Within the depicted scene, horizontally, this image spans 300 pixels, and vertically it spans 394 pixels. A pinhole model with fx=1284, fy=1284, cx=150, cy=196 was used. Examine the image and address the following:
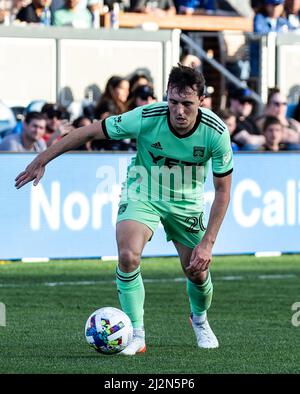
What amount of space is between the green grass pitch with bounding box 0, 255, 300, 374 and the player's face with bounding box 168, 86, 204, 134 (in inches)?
68.7

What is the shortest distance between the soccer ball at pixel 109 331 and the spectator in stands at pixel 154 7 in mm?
12177

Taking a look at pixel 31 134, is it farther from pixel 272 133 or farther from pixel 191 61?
pixel 272 133

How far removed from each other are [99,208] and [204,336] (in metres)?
6.34

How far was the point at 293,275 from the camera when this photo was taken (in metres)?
15.7

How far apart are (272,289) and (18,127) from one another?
4.47m

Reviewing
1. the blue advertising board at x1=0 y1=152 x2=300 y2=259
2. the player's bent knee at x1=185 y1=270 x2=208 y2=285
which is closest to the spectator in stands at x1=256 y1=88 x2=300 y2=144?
the blue advertising board at x1=0 y1=152 x2=300 y2=259

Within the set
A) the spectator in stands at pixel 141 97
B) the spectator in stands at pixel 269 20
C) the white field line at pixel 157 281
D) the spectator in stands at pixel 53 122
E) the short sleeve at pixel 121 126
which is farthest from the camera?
the spectator in stands at pixel 269 20

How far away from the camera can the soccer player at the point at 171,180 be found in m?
9.49

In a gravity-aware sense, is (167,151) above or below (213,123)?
below

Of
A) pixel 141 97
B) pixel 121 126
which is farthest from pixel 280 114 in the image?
pixel 121 126

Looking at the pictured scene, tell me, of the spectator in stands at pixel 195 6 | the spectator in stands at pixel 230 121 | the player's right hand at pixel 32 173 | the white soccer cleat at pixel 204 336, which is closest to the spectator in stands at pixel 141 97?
the spectator in stands at pixel 230 121

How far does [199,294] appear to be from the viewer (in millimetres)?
10141

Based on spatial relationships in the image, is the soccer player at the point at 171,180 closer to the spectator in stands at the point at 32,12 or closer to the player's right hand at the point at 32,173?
the player's right hand at the point at 32,173

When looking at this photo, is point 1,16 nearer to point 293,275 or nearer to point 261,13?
point 261,13
